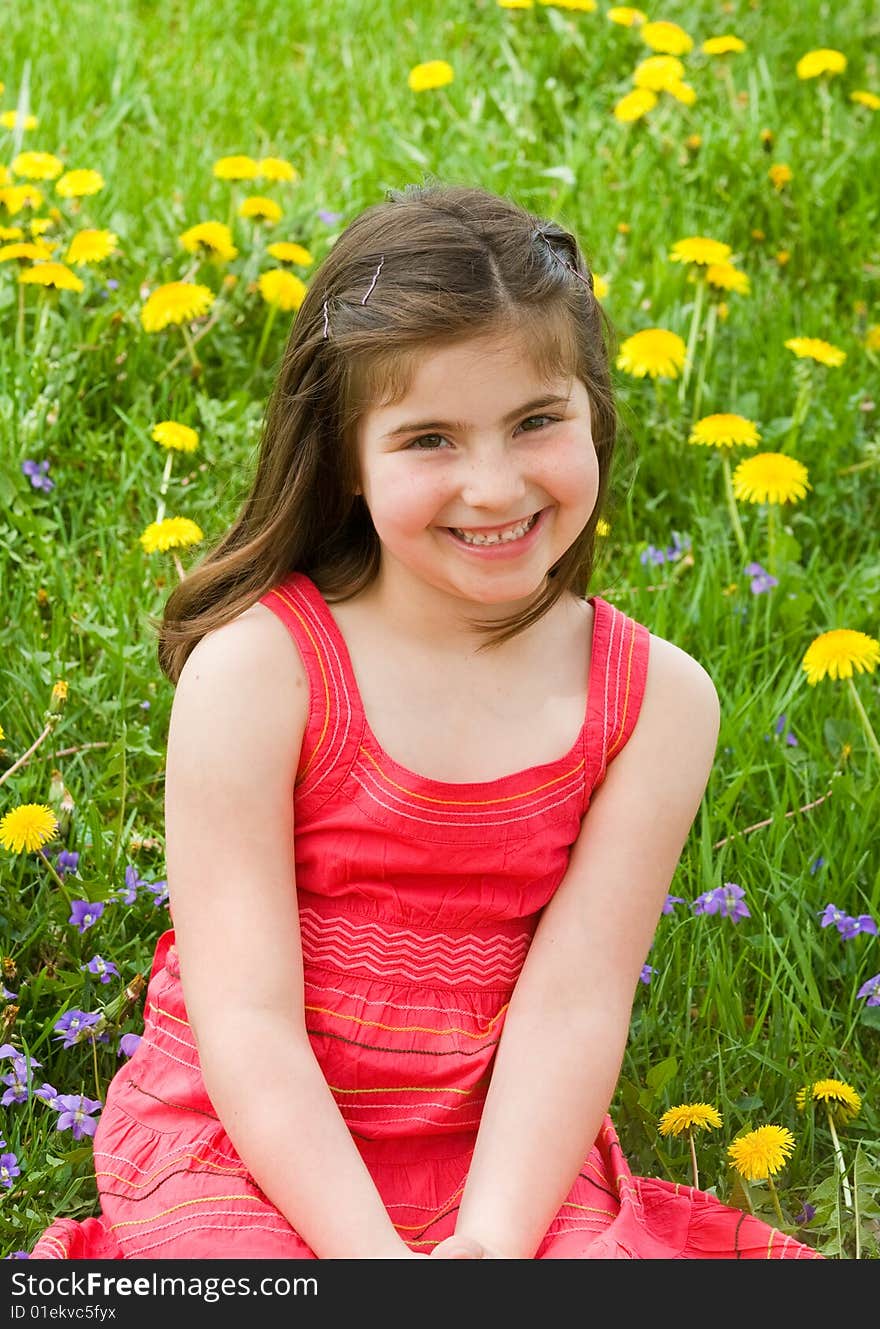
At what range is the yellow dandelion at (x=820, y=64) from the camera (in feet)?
12.1

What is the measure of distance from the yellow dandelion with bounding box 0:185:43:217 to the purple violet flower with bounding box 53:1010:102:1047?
1.47 meters

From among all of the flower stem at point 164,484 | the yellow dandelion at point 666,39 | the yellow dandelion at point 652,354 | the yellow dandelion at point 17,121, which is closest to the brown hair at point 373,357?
the flower stem at point 164,484

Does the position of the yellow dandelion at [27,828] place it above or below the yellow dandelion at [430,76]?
below

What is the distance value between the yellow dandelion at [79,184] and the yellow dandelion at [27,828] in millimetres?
1382

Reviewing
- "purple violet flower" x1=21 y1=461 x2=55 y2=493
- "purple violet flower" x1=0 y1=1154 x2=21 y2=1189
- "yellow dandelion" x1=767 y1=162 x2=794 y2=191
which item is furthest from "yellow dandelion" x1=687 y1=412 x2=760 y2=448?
"purple violet flower" x1=0 y1=1154 x2=21 y2=1189

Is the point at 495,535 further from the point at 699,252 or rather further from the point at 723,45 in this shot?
the point at 723,45

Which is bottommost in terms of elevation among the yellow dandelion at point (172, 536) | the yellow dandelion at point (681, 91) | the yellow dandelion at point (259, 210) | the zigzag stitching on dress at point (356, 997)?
the zigzag stitching on dress at point (356, 997)

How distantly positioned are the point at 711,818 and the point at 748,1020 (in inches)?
10.5

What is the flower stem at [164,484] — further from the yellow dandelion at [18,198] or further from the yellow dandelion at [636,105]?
the yellow dandelion at [636,105]

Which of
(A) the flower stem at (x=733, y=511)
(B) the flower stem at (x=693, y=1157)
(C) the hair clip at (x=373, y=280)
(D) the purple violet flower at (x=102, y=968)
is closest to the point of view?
(C) the hair clip at (x=373, y=280)

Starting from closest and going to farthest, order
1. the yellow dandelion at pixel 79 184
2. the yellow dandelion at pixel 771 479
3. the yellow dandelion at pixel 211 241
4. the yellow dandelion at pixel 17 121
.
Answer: the yellow dandelion at pixel 771 479, the yellow dandelion at pixel 211 241, the yellow dandelion at pixel 79 184, the yellow dandelion at pixel 17 121

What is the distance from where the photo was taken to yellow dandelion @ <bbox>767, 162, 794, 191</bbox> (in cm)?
342

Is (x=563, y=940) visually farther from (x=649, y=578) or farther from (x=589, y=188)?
(x=589, y=188)

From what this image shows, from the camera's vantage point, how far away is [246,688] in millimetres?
1635
